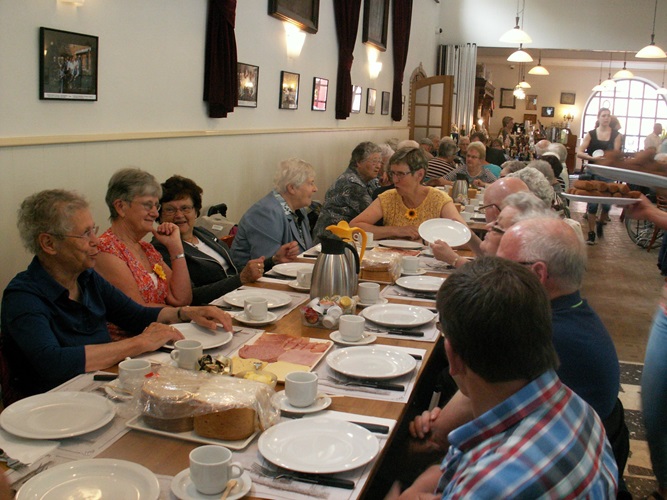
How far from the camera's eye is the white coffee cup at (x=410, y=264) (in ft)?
11.4

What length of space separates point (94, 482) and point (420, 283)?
2062mm

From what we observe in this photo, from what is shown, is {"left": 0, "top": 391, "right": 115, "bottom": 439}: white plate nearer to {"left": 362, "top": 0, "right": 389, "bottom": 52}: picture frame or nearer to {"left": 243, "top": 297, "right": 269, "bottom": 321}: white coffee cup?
{"left": 243, "top": 297, "right": 269, "bottom": 321}: white coffee cup

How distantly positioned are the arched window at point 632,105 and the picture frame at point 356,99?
15779 mm

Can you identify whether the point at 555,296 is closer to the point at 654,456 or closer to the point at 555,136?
the point at 654,456

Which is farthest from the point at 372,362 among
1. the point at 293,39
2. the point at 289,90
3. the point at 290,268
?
the point at 293,39

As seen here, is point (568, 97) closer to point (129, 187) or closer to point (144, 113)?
point (144, 113)

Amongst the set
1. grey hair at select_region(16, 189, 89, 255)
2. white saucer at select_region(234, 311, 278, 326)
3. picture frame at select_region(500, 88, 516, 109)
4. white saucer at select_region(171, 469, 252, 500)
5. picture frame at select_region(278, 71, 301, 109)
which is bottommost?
white saucer at select_region(171, 469, 252, 500)

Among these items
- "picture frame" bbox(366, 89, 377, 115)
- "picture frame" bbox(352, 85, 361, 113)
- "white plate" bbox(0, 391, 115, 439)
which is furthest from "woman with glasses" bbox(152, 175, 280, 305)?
"picture frame" bbox(366, 89, 377, 115)

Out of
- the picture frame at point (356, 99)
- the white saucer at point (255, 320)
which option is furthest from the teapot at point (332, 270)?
the picture frame at point (356, 99)

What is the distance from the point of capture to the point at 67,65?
359 centimetres

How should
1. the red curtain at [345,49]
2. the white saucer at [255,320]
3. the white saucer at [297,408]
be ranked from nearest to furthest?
1. the white saucer at [297,408]
2. the white saucer at [255,320]
3. the red curtain at [345,49]

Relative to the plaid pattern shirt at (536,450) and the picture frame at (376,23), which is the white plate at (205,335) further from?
the picture frame at (376,23)

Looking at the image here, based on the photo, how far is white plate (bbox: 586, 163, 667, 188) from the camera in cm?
263

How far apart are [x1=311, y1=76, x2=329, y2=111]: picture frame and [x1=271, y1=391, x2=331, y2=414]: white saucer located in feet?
19.8
